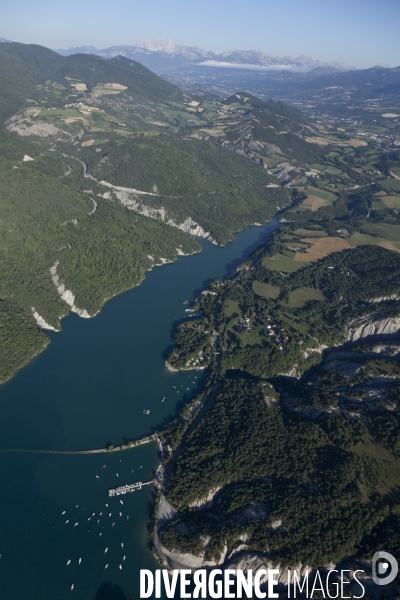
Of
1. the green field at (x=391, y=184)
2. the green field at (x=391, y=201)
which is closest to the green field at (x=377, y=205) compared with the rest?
the green field at (x=391, y=201)

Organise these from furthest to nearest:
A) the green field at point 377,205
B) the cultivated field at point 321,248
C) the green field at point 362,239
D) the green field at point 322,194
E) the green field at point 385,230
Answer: the green field at point 322,194
the green field at point 377,205
the green field at point 385,230
the green field at point 362,239
the cultivated field at point 321,248

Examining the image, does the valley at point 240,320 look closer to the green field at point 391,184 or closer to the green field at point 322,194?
the green field at point 322,194

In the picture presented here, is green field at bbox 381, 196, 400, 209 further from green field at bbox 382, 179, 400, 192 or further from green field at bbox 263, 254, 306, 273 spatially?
green field at bbox 263, 254, 306, 273

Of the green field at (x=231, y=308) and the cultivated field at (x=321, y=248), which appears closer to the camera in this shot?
the green field at (x=231, y=308)

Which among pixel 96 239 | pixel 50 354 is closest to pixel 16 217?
pixel 96 239

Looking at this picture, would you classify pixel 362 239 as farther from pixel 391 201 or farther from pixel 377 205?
pixel 391 201

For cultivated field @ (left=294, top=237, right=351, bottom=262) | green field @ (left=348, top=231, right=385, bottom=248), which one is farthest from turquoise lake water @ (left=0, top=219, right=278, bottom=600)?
green field @ (left=348, top=231, right=385, bottom=248)

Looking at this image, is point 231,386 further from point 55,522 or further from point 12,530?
point 12,530
